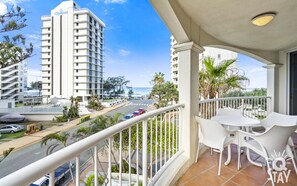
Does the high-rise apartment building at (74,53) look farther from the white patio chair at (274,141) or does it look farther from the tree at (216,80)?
the white patio chair at (274,141)

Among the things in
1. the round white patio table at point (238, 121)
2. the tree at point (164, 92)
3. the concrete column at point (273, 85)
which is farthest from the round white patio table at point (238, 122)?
the tree at point (164, 92)

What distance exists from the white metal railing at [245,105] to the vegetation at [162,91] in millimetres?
11639

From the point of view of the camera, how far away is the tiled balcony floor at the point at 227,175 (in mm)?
2164

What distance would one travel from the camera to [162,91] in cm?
1867

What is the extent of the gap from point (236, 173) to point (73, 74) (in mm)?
35408

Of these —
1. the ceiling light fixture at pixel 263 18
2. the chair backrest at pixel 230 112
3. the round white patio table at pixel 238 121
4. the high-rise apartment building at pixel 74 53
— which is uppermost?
the high-rise apartment building at pixel 74 53

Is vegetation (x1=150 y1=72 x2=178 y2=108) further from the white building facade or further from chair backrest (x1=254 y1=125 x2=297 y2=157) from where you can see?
chair backrest (x1=254 y1=125 x2=297 y2=157)

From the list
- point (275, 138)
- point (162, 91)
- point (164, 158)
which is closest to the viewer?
point (275, 138)

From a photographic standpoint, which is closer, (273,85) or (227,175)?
(227,175)

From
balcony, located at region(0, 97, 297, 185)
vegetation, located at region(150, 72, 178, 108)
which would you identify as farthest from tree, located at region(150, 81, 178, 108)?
balcony, located at region(0, 97, 297, 185)

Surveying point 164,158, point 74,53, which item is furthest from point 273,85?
point 74,53

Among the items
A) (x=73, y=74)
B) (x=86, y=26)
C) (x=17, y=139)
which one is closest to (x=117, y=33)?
(x=86, y=26)

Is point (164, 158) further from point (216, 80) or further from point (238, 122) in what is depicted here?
point (216, 80)

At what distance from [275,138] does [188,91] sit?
47.1 inches
